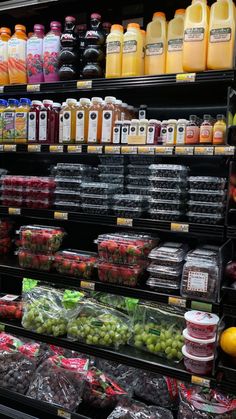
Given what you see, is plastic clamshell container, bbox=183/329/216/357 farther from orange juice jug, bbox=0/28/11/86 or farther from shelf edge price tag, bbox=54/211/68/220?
orange juice jug, bbox=0/28/11/86

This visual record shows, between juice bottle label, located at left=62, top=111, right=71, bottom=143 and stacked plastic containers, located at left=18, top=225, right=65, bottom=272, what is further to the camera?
stacked plastic containers, located at left=18, top=225, right=65, bottom=272

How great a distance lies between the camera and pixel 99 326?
8.29 ft

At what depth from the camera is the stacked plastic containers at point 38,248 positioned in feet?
8.80

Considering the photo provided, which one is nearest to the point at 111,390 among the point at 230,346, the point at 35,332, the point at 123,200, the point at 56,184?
the point at 35,332

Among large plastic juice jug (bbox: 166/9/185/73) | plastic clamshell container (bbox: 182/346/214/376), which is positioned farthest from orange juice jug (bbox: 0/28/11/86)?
plastic clamshell container (bbox: 182/346/214/376)

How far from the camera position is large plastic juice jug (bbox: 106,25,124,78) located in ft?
7.76

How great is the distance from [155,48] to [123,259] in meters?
1.26

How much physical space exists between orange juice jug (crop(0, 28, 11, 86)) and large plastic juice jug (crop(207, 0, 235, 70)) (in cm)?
141

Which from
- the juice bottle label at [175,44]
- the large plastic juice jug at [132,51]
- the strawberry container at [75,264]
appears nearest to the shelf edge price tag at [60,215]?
the strawberry container at [75,264]

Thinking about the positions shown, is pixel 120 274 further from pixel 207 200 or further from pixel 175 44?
pixel 175 44

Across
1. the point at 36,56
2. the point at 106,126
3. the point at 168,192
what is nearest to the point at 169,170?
the point at 168,192

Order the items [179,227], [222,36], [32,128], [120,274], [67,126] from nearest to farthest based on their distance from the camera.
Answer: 1. [222,36]
2. [179,227]
3. [120,274]
4. [67,126]
5. [32,128]

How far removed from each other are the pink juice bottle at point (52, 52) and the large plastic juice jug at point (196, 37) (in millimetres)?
880

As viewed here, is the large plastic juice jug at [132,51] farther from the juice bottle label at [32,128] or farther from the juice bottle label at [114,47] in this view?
the juice bottle label at [32,128]
